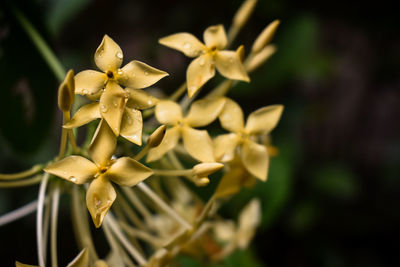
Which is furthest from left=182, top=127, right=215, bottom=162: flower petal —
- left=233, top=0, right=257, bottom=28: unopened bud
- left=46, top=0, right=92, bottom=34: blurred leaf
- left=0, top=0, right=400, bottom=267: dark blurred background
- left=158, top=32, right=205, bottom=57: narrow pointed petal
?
left=46, top=0, right=92, bottom=34: blurred leaf

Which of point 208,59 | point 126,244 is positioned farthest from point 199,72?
point 126,244

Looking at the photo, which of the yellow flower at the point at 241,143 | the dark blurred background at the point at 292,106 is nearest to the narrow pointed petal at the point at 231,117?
the yellow flower at the point at 241,143

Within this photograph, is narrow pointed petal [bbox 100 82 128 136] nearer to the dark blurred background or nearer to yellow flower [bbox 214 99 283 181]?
yellow flower [bbox 214 99 283 181]

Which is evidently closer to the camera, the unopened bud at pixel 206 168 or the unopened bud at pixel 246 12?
the unopened bud at pixel 206 168

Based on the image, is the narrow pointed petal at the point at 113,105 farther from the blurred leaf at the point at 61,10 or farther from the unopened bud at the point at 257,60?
the blurred leaf at the point at 61,10

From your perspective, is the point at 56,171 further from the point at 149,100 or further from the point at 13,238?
the point at 13,238

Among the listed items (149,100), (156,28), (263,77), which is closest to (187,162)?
(149,100)
